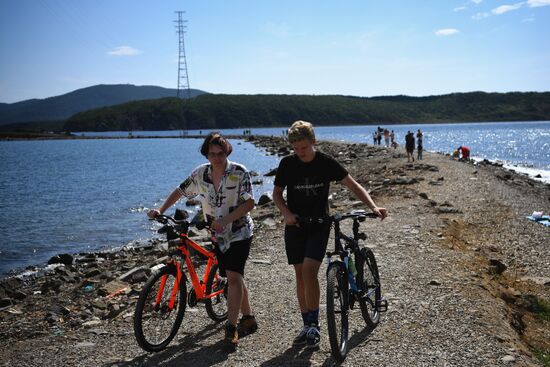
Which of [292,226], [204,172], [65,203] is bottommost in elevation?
[65,203]

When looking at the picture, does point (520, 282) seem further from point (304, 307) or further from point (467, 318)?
point (304, 307)

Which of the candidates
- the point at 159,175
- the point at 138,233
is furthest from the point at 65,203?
the point at 159,175

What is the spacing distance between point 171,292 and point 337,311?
6.61 feet

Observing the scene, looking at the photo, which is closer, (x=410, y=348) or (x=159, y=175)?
(x=410, y=348)

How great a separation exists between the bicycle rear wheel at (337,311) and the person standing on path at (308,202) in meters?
0.19

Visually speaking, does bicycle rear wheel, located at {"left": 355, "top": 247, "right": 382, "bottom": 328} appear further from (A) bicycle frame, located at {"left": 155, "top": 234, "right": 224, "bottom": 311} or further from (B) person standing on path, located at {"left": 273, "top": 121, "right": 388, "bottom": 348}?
(A) bicycle frame, located at {"left": 155, "top": 234, "right": 224, "bottom": 311}

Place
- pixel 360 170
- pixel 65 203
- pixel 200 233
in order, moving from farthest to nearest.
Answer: pixel 360 170, pixel 65 203, pixel 200 233

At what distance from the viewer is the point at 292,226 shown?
18.7 ft

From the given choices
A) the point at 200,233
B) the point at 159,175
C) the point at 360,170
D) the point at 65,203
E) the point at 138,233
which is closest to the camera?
the point at 200,233

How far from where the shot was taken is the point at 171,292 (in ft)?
20.7

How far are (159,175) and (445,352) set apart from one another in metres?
42.3

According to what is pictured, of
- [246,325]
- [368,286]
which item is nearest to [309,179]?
[368,286]

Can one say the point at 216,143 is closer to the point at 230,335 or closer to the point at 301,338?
the point at 230,335

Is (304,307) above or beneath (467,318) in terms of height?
above
